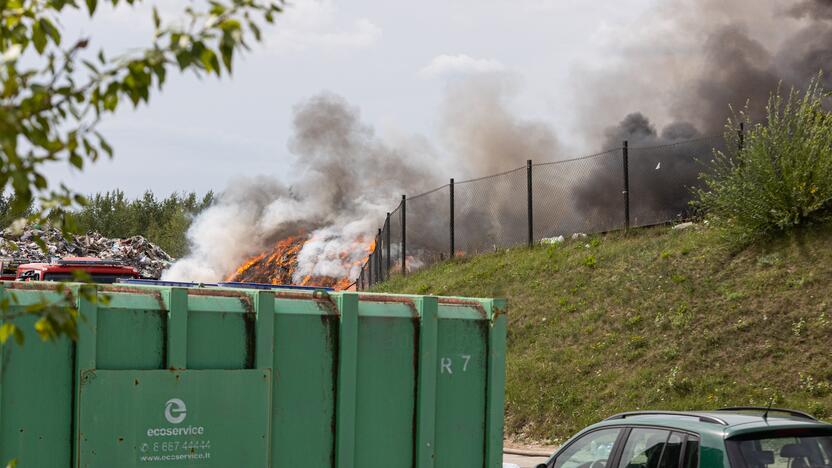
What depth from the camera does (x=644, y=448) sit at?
714 centimetres

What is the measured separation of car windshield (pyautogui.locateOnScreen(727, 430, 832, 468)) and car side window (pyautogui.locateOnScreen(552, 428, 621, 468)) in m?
1.18

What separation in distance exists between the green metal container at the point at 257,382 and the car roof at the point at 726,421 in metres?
1.33

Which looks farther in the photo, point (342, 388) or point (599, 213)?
point (599, 213)

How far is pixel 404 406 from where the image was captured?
19.9ft

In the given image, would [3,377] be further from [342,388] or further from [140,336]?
[342,388]

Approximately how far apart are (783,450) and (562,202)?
22.7 metres

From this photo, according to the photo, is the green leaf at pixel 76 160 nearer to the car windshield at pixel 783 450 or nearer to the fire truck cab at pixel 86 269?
the car windshield at pixel 783 450

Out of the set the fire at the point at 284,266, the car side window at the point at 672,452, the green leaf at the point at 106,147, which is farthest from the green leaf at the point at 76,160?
the fire at the point at 284,266

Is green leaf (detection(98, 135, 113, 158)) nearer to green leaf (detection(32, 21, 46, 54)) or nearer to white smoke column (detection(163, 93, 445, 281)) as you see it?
green leaf (detection(32, 21, 46, 54))

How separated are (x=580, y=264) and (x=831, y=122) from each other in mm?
5603

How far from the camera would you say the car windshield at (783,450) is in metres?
6.39

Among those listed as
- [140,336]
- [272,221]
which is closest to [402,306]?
[140,336]

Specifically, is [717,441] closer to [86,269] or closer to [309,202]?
[86,269]

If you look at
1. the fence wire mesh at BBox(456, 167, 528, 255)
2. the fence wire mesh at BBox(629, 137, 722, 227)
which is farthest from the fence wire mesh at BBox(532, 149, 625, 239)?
the fence wire mesh at BBox(456, 167, 528, 255)
